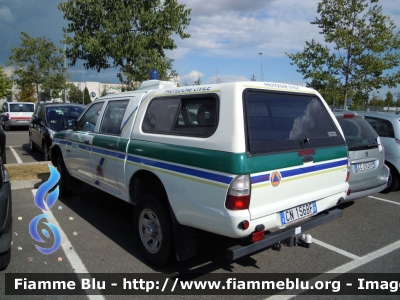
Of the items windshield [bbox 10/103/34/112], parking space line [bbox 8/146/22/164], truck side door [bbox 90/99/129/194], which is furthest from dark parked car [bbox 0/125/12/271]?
windshield [bbox 10/103/34/112]

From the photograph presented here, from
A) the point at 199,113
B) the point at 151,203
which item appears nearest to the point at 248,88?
the point at 199,113

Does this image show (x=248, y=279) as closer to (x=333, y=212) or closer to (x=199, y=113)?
(x=333, y=212)

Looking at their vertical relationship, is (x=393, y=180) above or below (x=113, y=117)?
below

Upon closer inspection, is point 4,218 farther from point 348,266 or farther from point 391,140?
point 391,140

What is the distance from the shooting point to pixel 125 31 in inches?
402

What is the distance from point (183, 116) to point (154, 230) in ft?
4.23

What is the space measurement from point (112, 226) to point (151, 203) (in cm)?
163

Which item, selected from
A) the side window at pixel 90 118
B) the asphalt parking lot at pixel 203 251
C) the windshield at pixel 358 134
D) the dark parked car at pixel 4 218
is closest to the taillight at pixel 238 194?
the asphalt parking lot at pixel 203 251

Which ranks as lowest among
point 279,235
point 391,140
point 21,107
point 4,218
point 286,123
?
point 279,235

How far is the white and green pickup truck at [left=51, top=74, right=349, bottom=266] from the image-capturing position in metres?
3.08

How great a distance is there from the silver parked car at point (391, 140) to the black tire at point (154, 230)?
17.0 feet

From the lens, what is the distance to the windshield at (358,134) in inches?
223

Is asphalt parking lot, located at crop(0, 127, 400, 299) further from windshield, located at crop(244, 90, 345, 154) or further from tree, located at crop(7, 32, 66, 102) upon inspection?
tree, located at crop(7, 32, 66, 102)

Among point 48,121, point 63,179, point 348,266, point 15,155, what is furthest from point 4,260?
point 15,155
